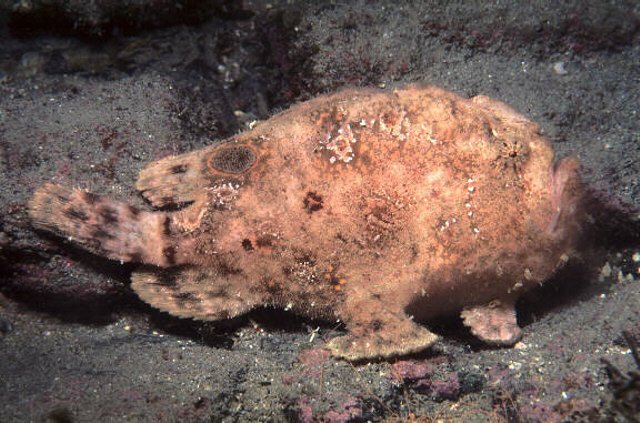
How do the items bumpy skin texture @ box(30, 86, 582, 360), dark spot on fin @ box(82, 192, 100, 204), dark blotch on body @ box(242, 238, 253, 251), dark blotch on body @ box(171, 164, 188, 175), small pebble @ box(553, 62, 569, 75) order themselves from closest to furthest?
bumpy skin texture @ box(30, 86, 582, 360), dark blotch on body @ box(242, 238, 253, 251), dark spot on fin @ box(82, 192, 100, 204), dark blotch on body @ box(171, 164, 188, 175), small pebble @ box(553, 62, 569, 75)

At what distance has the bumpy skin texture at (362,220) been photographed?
3.48 meters

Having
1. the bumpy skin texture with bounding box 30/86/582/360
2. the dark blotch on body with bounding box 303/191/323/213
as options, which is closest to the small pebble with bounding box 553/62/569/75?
the bumpy skin texture with bounding box 30/86/582/360

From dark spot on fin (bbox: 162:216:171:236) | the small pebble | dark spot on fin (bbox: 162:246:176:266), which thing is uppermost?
the small pebble

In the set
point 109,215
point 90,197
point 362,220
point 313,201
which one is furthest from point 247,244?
point 90,197

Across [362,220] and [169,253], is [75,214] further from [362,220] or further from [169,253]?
[362,220]

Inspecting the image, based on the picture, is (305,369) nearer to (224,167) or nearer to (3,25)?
→ (224,167)

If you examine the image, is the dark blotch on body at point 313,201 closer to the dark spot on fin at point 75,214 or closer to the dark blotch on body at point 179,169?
the dark blotch on body at point 179,169

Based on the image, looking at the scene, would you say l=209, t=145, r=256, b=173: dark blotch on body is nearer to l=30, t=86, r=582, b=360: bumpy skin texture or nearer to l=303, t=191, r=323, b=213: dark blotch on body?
l=30, t=86, r=582, b=360: bumpy skin texture

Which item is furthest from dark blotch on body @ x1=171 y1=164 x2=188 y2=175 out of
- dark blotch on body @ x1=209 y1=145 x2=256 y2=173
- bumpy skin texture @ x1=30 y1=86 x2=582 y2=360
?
dark blotch on body @ x1=209 y1=145 x2=256 y2=173

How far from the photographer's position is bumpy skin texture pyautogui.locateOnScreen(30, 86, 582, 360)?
137 inches

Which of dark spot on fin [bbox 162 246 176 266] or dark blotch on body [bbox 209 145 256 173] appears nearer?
dark blotch on body [bbox 209 145 256 173]

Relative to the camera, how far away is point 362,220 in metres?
3.55

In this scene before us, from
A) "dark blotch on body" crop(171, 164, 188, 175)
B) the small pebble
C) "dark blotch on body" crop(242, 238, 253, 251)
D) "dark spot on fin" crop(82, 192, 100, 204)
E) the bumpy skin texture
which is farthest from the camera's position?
the small pebble

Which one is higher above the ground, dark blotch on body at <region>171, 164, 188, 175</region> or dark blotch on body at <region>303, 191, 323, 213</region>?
dark blotch on body at <region>303, 191, 323, 213</region>
